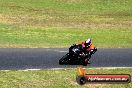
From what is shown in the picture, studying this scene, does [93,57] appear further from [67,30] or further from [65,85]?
[67,30]

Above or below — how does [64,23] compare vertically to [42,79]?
above

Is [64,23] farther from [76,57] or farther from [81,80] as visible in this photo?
[81,80]

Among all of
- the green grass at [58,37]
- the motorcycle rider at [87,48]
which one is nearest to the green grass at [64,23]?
the green grass at [58,37]

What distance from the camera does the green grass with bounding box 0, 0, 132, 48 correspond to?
28319mm

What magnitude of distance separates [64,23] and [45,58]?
14628 millimetres

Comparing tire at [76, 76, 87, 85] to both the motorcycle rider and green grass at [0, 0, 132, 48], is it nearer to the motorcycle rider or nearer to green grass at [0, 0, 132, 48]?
the motorcycle rider

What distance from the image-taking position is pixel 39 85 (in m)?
15.9

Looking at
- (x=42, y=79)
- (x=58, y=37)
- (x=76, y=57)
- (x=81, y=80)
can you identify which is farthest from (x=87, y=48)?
(x=58, y=37)

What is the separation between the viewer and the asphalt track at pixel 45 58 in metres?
19.6

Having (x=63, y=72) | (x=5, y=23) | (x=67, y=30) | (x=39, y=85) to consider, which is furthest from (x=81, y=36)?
(x=39, y=85)

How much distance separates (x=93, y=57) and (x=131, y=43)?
6886 millimetres

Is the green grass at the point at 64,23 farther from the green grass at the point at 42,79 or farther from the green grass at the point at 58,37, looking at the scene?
the green grass at the point at 42,79

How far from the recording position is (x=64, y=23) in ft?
118

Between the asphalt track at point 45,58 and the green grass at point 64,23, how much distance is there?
78.9 inches
